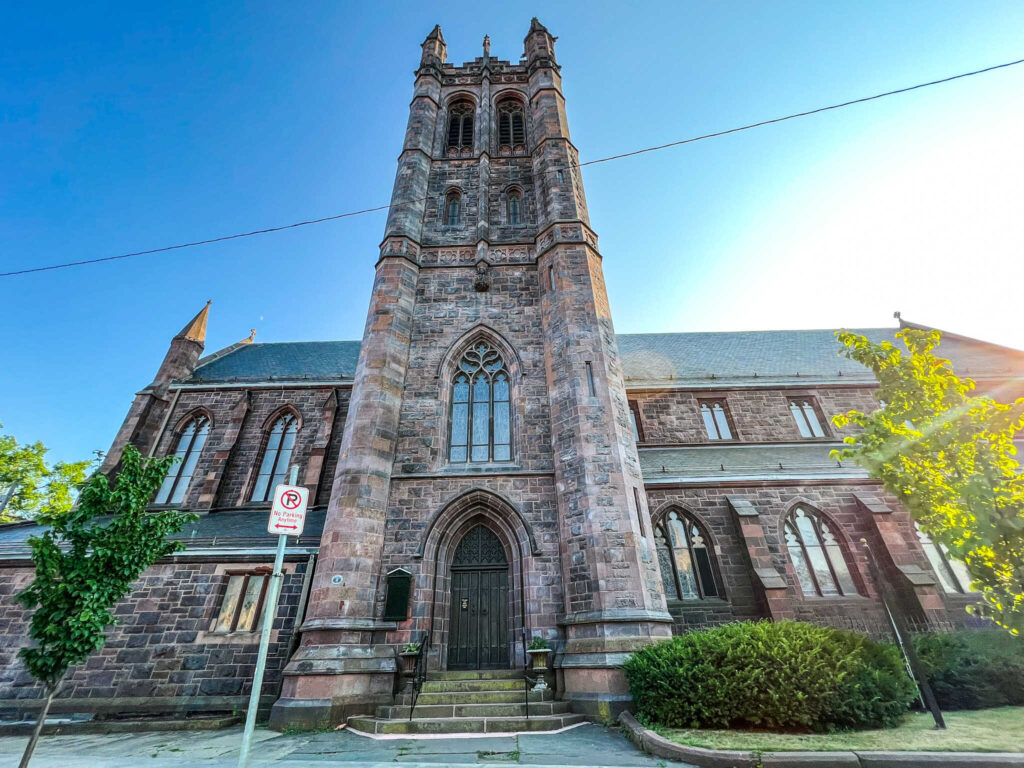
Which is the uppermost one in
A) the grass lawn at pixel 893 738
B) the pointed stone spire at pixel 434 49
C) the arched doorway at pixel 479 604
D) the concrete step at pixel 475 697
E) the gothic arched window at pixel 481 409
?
the pointed stone spire at pixel 434 49

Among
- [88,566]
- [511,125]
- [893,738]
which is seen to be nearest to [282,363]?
[511,125]

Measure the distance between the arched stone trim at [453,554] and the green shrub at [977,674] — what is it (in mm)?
7349

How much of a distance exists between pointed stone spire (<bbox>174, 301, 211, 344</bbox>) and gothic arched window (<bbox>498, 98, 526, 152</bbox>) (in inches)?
619

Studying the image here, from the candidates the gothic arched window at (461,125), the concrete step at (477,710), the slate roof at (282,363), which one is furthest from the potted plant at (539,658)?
the gothic arched window at (461,125)

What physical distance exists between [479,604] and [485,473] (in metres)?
3.00

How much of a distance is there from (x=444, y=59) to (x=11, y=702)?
27842 millimetres

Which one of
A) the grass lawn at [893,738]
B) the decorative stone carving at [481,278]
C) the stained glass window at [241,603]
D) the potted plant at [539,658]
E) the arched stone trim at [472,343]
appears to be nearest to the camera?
the grass lawn at [893,738]

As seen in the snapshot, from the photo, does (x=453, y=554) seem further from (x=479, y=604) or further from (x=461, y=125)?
(x=461, y=125)

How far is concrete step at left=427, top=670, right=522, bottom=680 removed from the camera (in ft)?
29.9

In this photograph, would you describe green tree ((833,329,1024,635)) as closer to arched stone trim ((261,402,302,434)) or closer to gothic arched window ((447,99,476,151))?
gothic arched window ((447,99,476,151))

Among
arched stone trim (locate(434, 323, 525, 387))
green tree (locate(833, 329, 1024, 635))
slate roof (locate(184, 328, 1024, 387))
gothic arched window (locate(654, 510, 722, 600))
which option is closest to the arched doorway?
arched stone trim (locate(434, 323, 525, 387))

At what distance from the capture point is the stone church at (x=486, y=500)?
924cm

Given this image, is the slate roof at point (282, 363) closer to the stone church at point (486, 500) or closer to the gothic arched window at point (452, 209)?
the stone church at point (486, 500)

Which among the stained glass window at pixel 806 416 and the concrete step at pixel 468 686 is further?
the stained glass window at pixel 806 416
